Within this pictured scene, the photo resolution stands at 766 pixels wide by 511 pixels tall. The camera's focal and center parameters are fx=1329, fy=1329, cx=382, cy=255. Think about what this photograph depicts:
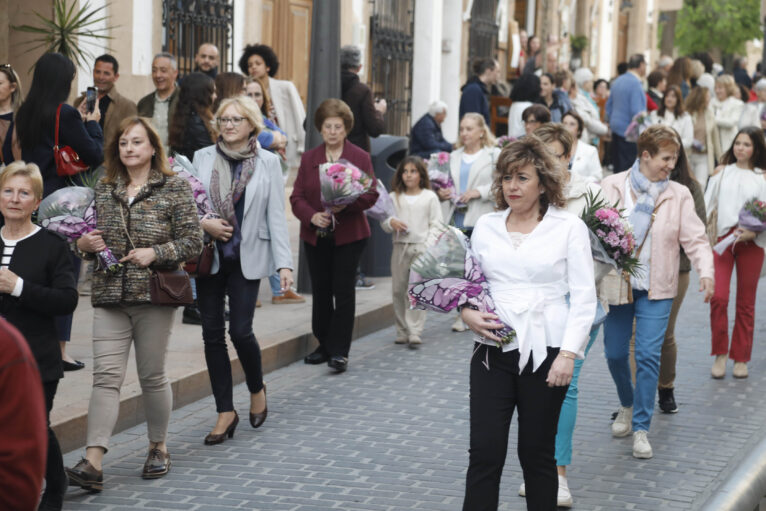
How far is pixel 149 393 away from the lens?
249 inches

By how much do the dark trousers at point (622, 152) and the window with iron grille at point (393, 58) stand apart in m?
3.39

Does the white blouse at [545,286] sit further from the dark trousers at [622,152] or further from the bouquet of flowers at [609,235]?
the dark trousers at [622,152]

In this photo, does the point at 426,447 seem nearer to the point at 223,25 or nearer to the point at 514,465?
the point at 514,465

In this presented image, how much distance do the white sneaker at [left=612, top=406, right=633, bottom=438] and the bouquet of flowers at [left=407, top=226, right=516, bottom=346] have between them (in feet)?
8.77

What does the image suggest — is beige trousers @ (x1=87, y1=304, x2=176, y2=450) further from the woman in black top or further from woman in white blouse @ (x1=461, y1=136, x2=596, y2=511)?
woman in white blouse @ (x1=461, y1=136, x2=596, y2=511)

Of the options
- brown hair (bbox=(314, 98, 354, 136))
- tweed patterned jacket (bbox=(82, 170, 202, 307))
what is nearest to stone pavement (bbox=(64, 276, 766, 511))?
tweed patterned jacket (bbox=(82, 170, 202, 307))

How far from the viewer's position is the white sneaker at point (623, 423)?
7.45 metres

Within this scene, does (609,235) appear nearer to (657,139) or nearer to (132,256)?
(657,139)

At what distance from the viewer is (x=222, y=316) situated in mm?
7055

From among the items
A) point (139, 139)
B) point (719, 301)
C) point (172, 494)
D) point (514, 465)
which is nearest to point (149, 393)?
point (172, 494)

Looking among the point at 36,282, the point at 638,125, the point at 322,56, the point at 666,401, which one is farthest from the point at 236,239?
the point at 638,125

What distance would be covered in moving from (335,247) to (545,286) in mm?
4088

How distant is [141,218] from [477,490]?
217 cm

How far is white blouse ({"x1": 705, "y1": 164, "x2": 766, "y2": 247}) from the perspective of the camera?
923 cm
